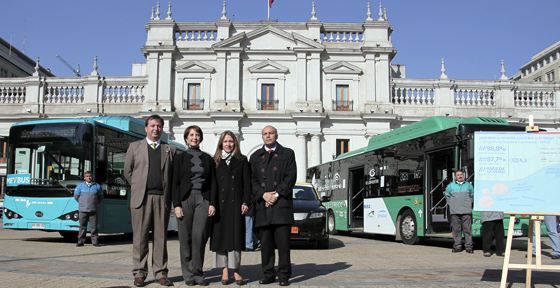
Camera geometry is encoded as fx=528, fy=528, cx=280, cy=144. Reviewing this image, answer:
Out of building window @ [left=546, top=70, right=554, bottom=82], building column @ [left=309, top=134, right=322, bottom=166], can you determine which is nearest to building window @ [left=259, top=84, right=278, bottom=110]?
building column @ [left=309, top=134, right=322, bottom=166]

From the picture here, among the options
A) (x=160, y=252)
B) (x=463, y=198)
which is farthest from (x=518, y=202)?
(x=463, y=198)

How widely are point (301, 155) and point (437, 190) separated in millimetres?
21988

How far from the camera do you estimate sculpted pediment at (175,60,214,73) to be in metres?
36.8

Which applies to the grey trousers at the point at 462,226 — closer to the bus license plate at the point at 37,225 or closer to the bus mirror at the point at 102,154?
the bus mirror at the point at 102,154

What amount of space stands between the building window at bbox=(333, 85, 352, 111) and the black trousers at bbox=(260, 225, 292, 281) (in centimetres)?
3052

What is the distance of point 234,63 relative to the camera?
36.5 metres

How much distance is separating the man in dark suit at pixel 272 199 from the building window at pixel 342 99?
99.3 feet

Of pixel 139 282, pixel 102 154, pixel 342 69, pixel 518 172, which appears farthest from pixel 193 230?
pixel 342 69

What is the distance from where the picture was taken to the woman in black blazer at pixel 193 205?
21.2 ft

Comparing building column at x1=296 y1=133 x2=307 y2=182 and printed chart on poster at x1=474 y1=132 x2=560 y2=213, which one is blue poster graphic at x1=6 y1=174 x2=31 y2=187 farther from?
building column at x1=296 y1=133 x2=307 y2=182

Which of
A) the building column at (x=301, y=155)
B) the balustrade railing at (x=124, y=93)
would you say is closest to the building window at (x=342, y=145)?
the building column at (x=301, y=155)

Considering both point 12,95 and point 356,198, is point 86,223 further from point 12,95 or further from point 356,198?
point 12,95

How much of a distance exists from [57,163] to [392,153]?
9.29m

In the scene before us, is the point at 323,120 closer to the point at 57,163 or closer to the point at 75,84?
the point at 75,84
